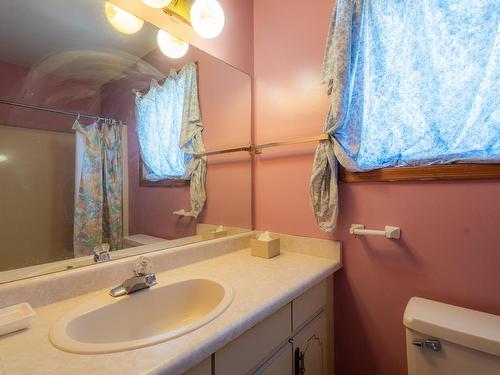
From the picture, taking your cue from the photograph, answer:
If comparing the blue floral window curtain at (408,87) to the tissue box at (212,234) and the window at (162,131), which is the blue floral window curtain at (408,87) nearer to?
the tissue box at (212,234)

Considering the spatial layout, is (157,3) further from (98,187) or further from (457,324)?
(457,324)

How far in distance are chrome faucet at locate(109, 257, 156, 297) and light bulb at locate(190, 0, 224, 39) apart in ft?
3.64

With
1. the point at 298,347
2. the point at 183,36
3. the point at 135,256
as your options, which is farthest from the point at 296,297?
the point at 183,36

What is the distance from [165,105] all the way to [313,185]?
0.81 meters

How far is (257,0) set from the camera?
1.56m

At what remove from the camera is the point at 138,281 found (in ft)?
2.89

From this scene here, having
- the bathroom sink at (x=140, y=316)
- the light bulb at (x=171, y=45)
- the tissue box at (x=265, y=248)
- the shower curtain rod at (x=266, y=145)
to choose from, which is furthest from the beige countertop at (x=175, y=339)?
the light bulb at (x=171, y=45)

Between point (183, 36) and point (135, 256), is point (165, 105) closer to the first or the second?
point (183, 36)

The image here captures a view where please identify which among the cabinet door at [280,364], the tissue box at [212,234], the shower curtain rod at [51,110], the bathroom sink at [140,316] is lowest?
the cabinet door at [280,364]

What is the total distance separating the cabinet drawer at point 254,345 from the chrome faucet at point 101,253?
1.91 ft

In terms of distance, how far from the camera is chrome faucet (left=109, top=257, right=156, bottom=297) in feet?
2.78

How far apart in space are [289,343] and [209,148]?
1.03m

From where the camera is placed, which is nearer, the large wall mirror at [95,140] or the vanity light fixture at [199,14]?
the large wall mirror at [95,140]

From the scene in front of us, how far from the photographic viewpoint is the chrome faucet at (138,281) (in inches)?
33.4
